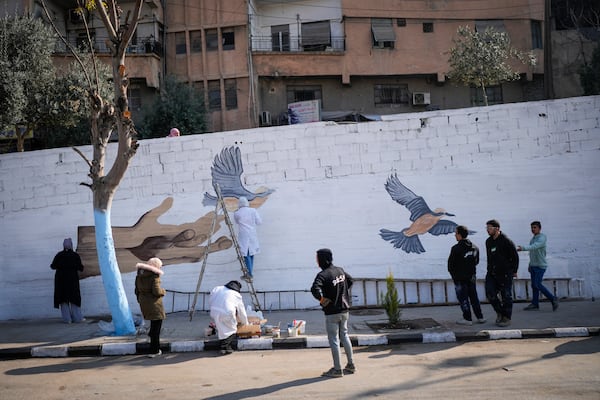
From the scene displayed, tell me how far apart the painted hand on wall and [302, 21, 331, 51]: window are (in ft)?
46.2

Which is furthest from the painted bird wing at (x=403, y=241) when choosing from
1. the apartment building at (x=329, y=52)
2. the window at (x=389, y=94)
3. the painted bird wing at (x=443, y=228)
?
the window at (x=389, y=94)

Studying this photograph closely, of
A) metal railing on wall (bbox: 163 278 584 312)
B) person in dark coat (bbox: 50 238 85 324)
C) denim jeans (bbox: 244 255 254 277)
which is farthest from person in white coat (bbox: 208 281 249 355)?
person in dark coat (bbox: 50 238 85 324)

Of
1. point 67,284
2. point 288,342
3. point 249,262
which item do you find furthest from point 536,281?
point 67,284

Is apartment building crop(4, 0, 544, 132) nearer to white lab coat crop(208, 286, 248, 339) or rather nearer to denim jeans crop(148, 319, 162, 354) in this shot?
white lab coat crop(208, 286, 248, 339)

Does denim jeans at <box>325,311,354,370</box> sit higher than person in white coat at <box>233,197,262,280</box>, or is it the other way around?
person in white coat at <box>233,197,262,280</box>

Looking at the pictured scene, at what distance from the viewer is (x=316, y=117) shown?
22891 millimetres

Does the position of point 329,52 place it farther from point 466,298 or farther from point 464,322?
point 464,322

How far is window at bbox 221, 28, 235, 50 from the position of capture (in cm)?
2336

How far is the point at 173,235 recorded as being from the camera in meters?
11.9

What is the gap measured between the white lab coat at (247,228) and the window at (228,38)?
13862 mm

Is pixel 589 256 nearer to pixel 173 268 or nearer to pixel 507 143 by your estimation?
pixel 507 143

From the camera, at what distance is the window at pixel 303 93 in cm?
2423

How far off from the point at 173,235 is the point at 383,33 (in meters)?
15.4

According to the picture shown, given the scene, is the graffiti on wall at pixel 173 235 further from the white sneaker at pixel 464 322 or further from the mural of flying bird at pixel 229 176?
the white sneaker at pixel 464 322
